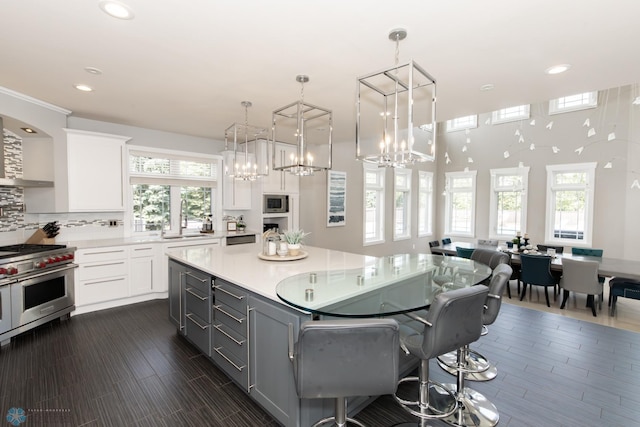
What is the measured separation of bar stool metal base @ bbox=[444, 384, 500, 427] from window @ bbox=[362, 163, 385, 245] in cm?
493

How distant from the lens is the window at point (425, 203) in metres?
8.90

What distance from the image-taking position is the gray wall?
Result: 20.3 feet

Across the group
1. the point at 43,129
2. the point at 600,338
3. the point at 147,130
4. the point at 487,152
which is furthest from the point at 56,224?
the point at 487,152

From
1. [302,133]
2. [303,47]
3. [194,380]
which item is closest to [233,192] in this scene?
[302,133]

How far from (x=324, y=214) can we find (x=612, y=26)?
16.3 feet

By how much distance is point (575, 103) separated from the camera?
6844mm

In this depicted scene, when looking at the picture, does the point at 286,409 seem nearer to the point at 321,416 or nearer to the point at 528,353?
the point at 321,416

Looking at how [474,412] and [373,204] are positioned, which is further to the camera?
[373,204]

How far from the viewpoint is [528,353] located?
10.2ft

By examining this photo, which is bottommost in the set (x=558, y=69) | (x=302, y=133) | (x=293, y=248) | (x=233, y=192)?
(x=293, y=248)

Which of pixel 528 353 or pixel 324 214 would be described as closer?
pixel 528 353

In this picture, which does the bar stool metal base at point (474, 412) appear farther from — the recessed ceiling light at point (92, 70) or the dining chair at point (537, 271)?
the recessed ceiling light at point (92, 70)

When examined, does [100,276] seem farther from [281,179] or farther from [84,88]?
[281,179]

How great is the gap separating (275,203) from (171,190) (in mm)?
1858
